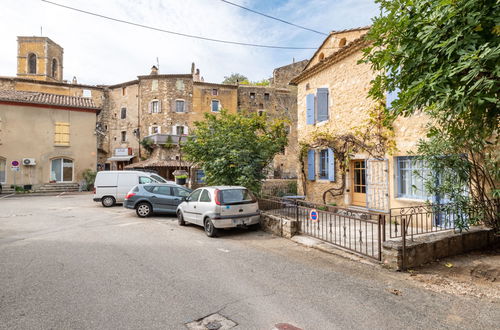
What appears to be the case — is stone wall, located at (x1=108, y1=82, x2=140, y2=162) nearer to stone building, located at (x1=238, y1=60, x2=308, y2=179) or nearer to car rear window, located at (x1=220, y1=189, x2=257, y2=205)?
stone building, located at (x1=238, y1=60, x2=308, y2=179)

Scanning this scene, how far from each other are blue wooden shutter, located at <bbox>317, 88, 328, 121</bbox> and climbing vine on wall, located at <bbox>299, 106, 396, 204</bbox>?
0.69 m

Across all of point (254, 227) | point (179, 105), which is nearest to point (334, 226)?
point (254, 227)

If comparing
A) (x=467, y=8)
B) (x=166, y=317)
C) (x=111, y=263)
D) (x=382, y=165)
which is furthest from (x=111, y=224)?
(x=467, y=8)

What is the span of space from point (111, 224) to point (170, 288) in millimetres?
6588

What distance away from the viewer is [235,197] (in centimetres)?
844

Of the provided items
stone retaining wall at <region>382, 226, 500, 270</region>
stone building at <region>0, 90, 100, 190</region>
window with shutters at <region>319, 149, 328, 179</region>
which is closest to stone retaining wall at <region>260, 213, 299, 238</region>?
stone retaining wall at <region>382, 226, 500, 270</region>

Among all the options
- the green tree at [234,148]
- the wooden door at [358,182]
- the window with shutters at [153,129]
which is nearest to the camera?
the green tree at [234,148]

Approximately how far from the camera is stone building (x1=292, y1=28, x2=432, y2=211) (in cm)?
903

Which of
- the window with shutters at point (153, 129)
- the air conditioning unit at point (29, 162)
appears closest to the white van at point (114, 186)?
the air conditioning unit at point (29, 162)

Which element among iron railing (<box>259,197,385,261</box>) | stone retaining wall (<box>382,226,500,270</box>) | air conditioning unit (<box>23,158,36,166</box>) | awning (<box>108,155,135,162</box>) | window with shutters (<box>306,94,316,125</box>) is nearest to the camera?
stone retaining wall (<box>382,226,500,270</box>)

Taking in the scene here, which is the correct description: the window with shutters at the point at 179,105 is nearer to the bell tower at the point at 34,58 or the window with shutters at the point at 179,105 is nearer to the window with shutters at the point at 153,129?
the window with shutters at the point at 153,129

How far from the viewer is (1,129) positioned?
21.5 metres

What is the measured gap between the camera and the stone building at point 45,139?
21719 millimetres

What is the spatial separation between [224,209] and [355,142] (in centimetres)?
565
